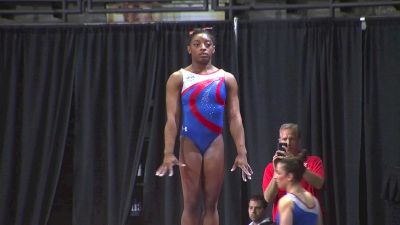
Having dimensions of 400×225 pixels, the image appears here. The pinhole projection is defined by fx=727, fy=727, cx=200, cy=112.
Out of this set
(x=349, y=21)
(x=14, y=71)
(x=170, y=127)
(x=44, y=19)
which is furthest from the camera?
(x=44, y=19)

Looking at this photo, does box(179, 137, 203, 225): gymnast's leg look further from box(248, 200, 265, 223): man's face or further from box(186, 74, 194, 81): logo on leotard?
box(248, 200, 265, 223): man's face

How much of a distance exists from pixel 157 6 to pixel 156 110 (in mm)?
1175

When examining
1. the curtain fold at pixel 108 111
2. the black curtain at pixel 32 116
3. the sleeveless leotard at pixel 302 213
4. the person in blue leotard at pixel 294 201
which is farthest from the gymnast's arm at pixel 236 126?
the black curtain at pixel 32 116

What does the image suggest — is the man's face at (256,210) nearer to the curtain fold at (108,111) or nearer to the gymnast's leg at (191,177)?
the gymnast's leg at (191,177)

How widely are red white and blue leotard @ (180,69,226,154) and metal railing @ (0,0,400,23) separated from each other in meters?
2.55

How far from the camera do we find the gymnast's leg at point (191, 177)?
4559mm

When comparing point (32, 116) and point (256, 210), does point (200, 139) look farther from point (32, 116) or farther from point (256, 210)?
point (32, 116)

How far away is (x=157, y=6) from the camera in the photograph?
7.63 m

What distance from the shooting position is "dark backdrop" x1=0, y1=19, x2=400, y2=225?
6875 millimetres

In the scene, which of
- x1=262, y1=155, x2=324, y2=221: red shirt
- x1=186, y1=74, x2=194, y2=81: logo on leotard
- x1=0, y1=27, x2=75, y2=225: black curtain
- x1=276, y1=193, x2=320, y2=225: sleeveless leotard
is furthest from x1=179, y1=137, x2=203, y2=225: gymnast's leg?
x1=0, y1=27, x2=75, y2=225: black curtain

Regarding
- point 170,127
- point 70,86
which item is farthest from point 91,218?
point 170,127

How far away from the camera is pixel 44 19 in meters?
7.95

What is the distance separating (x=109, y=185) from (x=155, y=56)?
1.36 meters

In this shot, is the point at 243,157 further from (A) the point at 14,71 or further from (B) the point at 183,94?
(A) the point at 14,71
